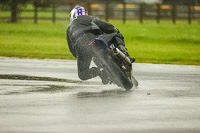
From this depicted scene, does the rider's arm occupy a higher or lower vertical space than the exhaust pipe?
higher

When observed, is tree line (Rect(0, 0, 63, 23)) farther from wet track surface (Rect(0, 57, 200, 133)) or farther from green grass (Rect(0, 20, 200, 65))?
wet track surface (Rect(0, 57, 200, 133))

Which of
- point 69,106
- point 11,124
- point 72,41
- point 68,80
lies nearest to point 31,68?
point 68,80

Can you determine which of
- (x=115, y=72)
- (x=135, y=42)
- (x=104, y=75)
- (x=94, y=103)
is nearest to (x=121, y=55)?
(x=115, y=72)

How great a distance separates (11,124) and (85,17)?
14.4ft

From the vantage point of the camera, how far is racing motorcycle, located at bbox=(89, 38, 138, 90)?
11.3m

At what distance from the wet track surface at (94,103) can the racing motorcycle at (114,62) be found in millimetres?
221

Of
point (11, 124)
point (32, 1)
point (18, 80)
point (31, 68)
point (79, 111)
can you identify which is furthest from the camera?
point (32, 1)

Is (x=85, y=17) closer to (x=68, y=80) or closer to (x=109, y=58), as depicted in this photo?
(x=109, y=58)

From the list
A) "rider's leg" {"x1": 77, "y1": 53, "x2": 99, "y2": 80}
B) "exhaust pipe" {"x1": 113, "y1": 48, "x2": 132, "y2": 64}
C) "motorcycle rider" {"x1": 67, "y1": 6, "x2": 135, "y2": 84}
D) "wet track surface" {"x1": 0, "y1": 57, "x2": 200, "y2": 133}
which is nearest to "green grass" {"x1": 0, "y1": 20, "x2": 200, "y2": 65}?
"wet track surface" {"x1": 0, "y1": 57, "x2": 200, "y2": 133}

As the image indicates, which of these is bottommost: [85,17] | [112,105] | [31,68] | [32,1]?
[32,1]

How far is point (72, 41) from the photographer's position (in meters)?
12.1

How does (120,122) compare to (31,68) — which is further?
(31,68)

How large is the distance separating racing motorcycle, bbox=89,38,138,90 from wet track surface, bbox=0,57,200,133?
0.22 m

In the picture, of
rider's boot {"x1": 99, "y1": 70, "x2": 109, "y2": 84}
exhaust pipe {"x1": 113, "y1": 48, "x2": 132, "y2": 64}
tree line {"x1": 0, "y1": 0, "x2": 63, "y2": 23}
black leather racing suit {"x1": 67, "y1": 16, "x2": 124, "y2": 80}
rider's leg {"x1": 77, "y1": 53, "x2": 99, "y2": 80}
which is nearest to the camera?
exhaust pipe {"x1": 113, "y1": 48, "x2": 132, "y2": 64}
